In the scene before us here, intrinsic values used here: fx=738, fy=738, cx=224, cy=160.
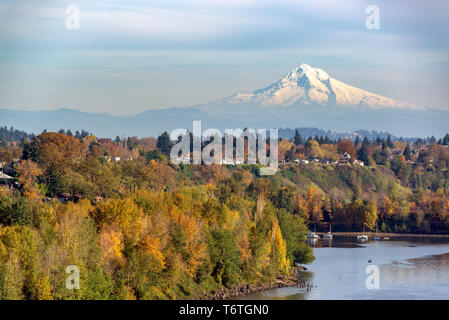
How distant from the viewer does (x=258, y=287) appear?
25.2 m

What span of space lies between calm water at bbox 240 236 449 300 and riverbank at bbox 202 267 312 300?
391 mm

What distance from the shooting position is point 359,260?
33.8m

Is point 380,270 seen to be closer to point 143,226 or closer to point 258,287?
point 258,287

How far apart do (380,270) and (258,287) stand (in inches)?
290

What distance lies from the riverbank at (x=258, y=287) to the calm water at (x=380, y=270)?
391mm

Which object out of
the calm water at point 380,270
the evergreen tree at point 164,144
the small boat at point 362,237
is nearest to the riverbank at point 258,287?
the calm water at point 380,270

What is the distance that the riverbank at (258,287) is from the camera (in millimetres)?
23245

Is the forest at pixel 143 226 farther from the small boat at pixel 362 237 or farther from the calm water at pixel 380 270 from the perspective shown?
the small boat at pixel 362 237

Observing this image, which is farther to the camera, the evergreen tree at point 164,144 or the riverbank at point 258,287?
the evergreen tree at point 164,144

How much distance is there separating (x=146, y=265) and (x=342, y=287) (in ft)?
26.9

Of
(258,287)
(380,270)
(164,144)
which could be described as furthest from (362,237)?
(164,144)

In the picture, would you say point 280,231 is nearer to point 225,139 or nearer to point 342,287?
point 342,287

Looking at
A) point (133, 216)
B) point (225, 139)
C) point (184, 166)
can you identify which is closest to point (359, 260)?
point (133, 216)

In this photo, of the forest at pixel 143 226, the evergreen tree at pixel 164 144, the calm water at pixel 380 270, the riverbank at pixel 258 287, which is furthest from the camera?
the evergreen tree at pixel 164 144
